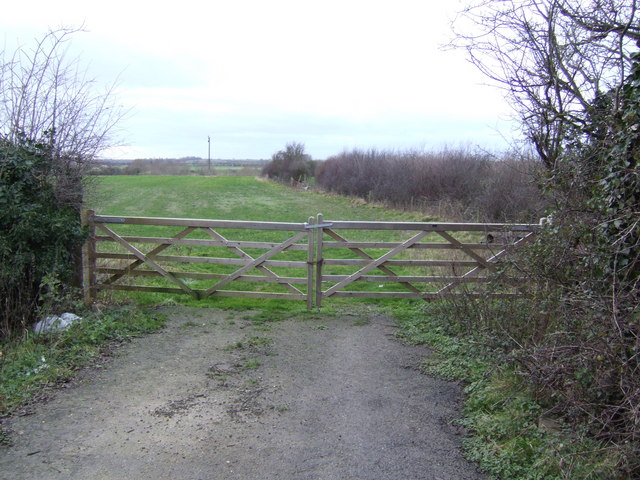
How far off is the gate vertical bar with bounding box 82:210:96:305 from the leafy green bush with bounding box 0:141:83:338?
1.96 ft

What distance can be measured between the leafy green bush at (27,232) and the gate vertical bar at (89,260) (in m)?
0.60

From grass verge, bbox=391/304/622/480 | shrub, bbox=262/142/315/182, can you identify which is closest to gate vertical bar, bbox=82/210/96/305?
grass verge, bbox=391/304/622/480

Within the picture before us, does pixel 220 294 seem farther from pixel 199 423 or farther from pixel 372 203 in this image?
pixel 372 203

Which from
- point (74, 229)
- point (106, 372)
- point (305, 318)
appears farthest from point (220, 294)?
point (106, 372)

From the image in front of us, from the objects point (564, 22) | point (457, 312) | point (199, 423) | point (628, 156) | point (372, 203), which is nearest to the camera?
point (628, 156)

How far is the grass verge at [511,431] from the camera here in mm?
3874

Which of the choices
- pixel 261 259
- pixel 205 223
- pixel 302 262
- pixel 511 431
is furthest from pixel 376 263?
pixel 511 431

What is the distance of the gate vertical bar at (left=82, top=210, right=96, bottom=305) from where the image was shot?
28.8 ft

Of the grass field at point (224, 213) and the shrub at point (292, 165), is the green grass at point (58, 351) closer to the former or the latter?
the grass field at point (224, 213)

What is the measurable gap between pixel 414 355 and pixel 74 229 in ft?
17.3

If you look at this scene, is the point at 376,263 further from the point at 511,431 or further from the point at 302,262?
the point at 511,431

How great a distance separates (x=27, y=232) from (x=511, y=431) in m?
6.46

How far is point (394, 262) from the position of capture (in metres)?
9.03

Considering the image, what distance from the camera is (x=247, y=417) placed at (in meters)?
5.12
